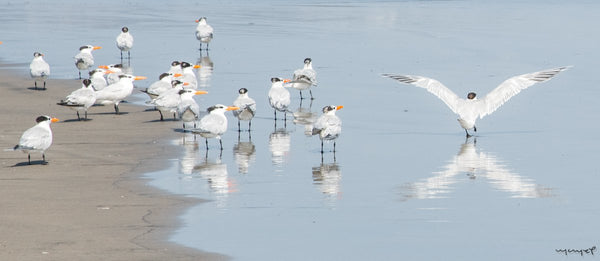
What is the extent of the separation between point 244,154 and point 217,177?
2303 millimetres

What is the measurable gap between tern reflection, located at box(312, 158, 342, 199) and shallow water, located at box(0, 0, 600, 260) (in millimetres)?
38

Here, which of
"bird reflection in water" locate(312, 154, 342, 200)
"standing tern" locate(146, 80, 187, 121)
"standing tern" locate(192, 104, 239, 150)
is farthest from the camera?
"standing tern" locate(146, 80, 187, 121)

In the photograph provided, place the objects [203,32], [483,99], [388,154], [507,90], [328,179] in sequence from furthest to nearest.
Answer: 1. [203,32]
2. [507,90]
3. [483,99]
4. [388,154]
5. [328,179]

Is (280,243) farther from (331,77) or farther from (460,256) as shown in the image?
(331,77)

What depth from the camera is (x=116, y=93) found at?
24297 millimetres

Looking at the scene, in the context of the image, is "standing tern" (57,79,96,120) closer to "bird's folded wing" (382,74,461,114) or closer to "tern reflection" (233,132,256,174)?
"tern reflection" (233,132,256,174)

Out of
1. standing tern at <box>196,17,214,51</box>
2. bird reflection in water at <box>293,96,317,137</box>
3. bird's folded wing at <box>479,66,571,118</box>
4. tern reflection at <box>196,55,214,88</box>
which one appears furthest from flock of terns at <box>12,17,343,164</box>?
standing tern at <box>196,17,214,51</box>

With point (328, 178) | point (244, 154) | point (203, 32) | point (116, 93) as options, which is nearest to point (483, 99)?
point (244, 154)

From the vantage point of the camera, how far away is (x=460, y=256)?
1209cm

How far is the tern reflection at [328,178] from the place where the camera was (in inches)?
622

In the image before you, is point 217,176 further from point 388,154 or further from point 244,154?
point 388,154

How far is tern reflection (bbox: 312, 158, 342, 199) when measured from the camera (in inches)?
622

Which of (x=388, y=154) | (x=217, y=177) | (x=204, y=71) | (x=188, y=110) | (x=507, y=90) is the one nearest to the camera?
(x=217, y=177)

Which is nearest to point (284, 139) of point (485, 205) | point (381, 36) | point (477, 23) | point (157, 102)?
point (157, 102)
